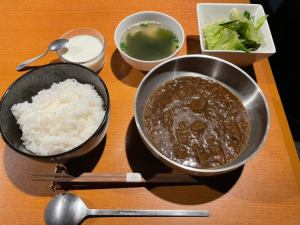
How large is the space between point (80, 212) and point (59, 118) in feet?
1.69

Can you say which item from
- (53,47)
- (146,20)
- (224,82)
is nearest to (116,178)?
(224,82)

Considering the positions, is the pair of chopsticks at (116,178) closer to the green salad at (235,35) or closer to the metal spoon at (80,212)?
the metal spoon at (80,212)

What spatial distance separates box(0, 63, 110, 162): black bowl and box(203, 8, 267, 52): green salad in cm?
86

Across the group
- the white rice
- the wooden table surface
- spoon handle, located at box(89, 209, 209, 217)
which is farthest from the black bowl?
spoon handle, located at box(89, 209, 209, 217)

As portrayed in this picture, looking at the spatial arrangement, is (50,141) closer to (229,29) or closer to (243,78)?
(243,78)

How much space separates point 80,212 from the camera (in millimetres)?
1340

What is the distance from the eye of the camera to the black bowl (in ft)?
4.39

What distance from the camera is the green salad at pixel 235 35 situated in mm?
1824

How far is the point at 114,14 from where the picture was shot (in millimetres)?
2191

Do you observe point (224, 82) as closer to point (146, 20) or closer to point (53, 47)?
point (146, 20)

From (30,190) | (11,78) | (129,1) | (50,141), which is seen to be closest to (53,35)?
(11,78)

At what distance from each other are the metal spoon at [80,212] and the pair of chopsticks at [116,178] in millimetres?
92

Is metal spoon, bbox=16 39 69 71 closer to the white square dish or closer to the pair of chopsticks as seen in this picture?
the pair of chopsticks

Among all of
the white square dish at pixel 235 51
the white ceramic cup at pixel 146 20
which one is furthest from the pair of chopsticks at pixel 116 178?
the white square dish at pixel 235 51
